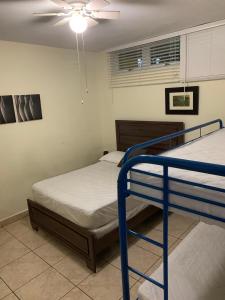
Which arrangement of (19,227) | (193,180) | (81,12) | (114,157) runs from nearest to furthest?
(193,180)
(81,12)
(19,227)
(114,157)

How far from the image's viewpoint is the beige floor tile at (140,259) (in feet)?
7.71

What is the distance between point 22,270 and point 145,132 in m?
2.51

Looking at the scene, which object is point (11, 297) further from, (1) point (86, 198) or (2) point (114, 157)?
(2) point (114, 157)

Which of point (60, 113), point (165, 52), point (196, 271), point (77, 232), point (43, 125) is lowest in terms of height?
point (77, 232)

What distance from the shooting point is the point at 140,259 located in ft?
8.02

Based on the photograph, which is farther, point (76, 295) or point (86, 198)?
point (86, 198)

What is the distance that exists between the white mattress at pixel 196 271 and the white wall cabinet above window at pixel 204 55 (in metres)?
1.95

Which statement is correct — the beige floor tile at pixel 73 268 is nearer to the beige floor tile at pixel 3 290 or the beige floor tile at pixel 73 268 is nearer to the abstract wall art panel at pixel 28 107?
the beige floor tile at pixel 3 290

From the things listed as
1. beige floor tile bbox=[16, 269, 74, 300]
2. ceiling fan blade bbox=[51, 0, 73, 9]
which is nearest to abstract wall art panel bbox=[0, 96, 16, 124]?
ceiling fan blade bbox=[51, 0, 73, 9]

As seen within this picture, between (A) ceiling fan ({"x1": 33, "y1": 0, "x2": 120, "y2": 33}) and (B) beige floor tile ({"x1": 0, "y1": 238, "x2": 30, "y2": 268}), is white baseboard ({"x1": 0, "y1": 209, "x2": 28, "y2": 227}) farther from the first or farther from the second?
(A) ceiling fan ({"x1": 33, "y1": 0, "x2": 120, "y2": 33})

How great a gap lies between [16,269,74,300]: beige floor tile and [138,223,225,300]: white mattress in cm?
99

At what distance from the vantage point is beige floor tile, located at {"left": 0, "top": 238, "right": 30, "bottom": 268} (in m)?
2.56

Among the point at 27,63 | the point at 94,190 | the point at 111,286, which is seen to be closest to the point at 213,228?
the point at 111,286

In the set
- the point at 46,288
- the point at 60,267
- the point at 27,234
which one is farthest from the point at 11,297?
the point at 27,234
